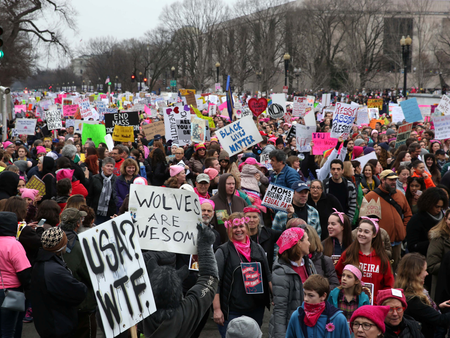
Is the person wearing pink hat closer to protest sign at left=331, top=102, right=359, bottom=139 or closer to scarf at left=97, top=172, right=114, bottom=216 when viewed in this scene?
scarf at left=97, top=172, right=114, bottom=216

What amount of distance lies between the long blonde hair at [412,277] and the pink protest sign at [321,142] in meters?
5.54

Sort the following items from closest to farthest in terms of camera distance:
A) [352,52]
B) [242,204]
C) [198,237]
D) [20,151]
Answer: [198,237]
[242,204]
[20,151]
[352,52]

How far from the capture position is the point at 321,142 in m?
9.65

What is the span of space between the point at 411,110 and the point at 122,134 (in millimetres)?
8425

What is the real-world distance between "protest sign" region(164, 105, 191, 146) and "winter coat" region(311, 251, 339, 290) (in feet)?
25.7

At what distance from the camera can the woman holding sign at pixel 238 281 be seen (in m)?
4.48

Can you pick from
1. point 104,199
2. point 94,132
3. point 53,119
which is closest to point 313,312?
point 104,199

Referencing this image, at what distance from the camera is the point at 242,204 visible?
609cm

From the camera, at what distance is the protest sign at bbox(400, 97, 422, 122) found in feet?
47.9

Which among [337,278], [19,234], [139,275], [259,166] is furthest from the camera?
[259,166]

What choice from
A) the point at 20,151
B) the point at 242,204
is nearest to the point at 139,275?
the point at 242,204

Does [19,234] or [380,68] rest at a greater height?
[380,68]

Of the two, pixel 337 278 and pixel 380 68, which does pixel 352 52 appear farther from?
pixel 337 278

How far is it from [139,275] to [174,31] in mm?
67454
